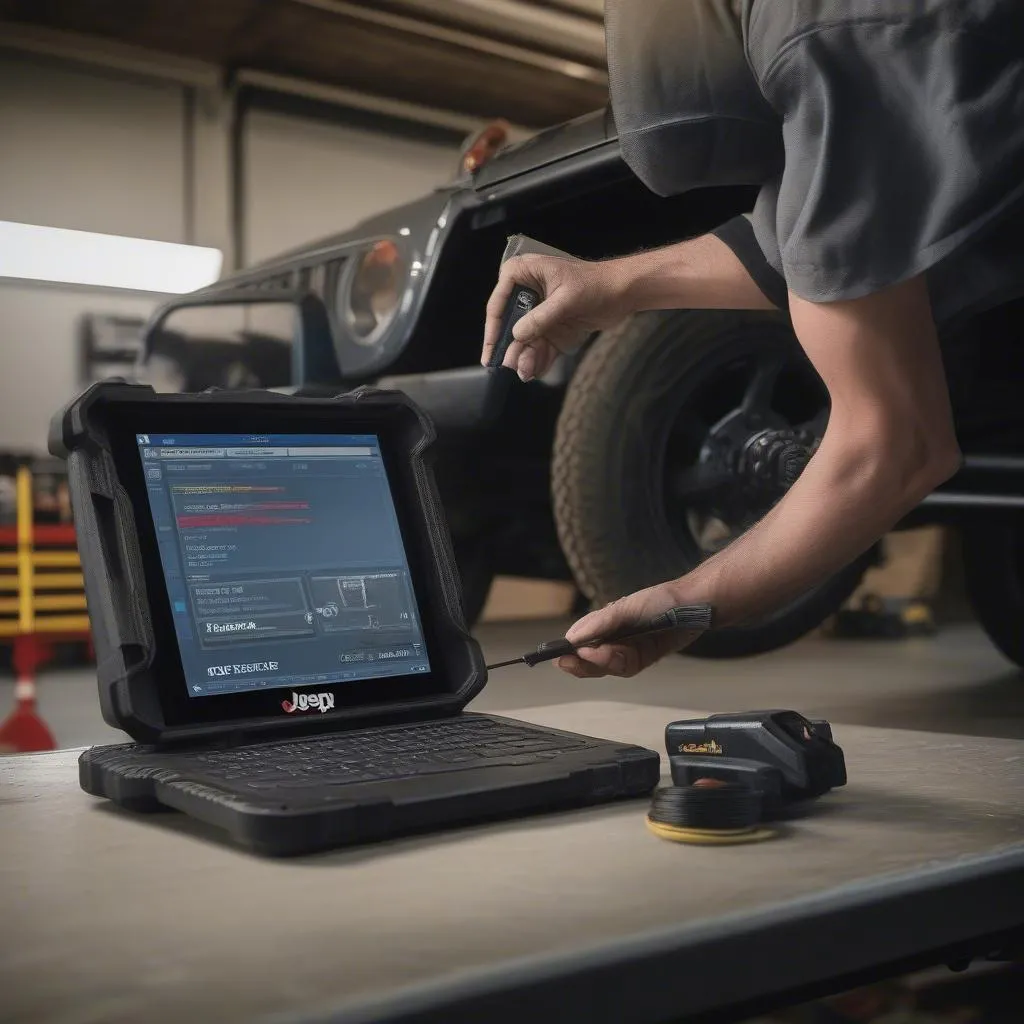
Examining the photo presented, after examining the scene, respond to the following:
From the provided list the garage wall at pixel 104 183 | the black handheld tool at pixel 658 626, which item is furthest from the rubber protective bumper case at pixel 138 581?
the garage wall at pixel 104 183

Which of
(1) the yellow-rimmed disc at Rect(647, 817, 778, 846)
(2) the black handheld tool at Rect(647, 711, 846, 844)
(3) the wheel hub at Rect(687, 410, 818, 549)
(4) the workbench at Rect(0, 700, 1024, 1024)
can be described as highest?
(3) the wheel hub at Rect(687, 410, 818, 549)

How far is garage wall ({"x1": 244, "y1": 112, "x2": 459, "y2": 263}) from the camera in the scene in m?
7.54

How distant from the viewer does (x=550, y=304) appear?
1.29 metres

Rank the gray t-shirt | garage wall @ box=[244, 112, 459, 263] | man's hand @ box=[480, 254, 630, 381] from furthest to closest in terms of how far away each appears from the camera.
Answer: garage wall @ box=[244, 112, 459, 263], man's hand @ box=[480, 254, 630, 381], the gray t-shirt

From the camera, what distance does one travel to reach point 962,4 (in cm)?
100

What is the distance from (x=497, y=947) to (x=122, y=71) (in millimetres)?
7267

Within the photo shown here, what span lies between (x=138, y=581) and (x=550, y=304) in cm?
51

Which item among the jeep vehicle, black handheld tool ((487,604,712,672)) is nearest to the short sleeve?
black handheld tool ((487,604,712,672))

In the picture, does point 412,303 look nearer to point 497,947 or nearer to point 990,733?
point 990,733

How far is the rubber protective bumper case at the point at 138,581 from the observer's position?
1.01 metres

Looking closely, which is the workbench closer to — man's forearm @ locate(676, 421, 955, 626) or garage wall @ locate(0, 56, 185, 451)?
man's forearm @ locate(676, 421, 955, 626)

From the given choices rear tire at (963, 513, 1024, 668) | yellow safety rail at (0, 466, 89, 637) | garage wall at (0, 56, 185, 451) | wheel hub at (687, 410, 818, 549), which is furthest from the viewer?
garage wall at (0, 56, 185, 451)

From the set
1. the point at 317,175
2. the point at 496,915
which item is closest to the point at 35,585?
the point at 496,915

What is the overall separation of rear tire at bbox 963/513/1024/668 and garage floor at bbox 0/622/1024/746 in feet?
0.27
